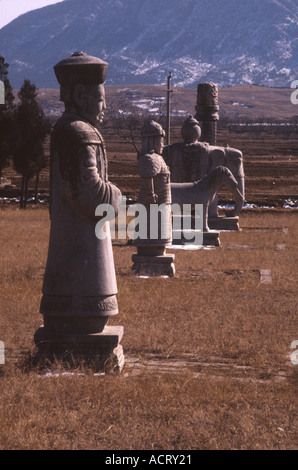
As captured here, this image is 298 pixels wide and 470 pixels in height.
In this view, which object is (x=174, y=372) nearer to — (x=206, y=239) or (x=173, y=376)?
(x=173, y=376)

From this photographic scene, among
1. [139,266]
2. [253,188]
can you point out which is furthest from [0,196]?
[139,266]

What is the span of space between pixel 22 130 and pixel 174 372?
86.7 ft

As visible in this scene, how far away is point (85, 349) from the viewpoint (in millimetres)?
6820

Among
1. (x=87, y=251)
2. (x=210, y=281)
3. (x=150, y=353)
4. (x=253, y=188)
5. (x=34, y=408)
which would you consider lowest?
(x=253, y=188)

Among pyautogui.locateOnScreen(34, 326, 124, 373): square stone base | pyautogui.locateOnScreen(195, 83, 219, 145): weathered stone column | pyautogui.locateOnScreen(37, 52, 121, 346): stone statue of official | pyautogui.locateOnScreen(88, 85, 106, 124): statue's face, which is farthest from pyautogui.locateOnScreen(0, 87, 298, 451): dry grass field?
pyautogui.locateOnScreen(195, 83, 219, 145): weathered stone column

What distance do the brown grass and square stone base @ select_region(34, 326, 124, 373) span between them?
0.17 metres

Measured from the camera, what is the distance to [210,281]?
1231cm

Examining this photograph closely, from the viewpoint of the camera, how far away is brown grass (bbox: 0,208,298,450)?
523cm

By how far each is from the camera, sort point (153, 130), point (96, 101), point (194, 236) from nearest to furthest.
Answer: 1. point (96, 101)
2. point (153, 130)
3. point (194, 236)

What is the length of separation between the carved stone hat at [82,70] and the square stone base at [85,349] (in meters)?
2.46

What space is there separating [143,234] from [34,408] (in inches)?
293

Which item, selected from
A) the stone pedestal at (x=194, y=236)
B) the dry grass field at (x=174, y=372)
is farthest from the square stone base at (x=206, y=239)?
the dry grass field at (x=174, y=372)

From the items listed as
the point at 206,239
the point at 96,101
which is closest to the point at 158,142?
the point at 206,239

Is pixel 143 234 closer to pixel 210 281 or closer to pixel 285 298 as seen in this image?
pixel 210 281
